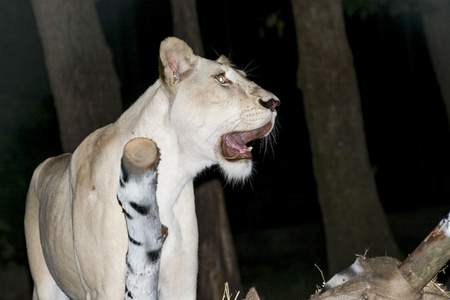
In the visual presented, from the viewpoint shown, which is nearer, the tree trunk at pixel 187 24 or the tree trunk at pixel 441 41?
the tree trunk at pixel 187 24

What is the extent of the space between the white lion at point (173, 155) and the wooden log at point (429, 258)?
1.23 meters

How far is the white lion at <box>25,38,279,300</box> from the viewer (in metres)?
4.13

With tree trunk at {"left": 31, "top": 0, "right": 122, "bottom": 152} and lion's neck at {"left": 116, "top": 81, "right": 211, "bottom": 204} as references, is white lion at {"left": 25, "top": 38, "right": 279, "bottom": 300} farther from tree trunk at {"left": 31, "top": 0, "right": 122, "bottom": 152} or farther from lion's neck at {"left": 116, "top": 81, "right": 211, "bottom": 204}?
tree trunk at {"left": 31, "top": 0, "right": 122, "bottom": 152}

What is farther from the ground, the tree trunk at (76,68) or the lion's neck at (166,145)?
the tree trunk at (76,68)

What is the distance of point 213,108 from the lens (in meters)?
4.13

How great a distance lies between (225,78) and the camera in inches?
167

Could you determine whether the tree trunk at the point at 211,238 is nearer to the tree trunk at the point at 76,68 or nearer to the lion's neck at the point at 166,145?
the tree trunk at the point at 76,68

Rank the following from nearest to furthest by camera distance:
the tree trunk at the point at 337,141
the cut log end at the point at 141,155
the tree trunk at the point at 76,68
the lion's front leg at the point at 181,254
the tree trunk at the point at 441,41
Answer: the cut log end at the point at 141,155 < the lion's front leg at the point at 181,254 < the tree trunk at the point at 76,68 < the tree trunk at the point at 337,141 < the tree trunk at the point at 441,41

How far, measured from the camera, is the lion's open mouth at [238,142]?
166 inches

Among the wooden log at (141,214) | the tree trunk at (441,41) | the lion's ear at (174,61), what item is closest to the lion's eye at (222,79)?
the lion's ear at (174,61)

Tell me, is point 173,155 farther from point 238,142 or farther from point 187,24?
point 187,24

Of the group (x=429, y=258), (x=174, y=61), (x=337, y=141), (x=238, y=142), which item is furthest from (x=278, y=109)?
(x=429, y=258)

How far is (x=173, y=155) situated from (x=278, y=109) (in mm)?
11214

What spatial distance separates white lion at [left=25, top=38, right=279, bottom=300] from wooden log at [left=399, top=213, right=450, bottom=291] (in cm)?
123
